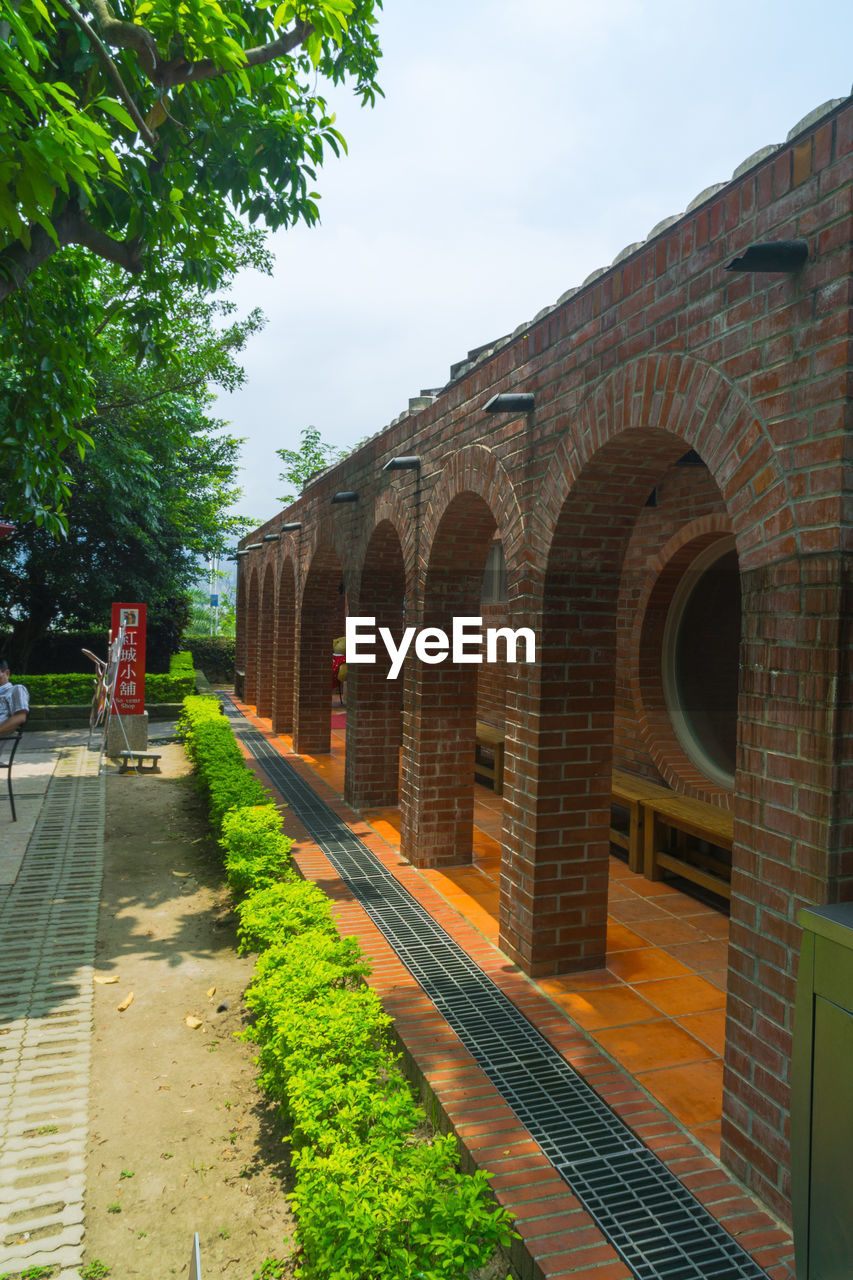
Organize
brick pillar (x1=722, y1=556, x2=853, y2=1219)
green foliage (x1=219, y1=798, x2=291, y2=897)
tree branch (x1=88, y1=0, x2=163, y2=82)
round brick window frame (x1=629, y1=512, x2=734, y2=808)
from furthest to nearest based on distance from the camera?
round brick window frame (x1=629, y1=512, x2=734, y2=808)
green foliage (x1=219, y1=798, x2=291, y2=897)
tree branch (x1=88, y1=0, x2=163, y2=82)
brick pillar (x1=722, y1=556, x2=853, y2=1219)

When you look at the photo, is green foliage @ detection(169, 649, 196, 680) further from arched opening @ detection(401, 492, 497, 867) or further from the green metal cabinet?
the green metal cabinet

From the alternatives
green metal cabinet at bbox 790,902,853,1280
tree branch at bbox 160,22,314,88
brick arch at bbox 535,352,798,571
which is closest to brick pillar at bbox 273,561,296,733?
tree branch at bbox 160,22,314,88

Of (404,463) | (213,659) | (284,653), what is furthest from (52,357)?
(213,659)

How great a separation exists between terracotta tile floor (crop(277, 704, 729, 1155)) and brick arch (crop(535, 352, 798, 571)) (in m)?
2.32

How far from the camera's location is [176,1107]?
3662 millimetres

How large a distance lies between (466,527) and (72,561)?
43.8 feet

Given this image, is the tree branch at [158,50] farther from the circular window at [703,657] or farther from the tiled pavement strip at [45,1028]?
the tiled pavement strip at [45,1028]

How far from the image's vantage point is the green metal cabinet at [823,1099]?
2.05 m

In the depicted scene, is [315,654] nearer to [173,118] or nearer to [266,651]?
[266,651]

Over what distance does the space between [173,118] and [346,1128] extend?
5.64 metres

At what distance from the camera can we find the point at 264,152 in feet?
18.5

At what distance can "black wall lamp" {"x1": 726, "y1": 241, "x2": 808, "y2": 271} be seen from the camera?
2625mm

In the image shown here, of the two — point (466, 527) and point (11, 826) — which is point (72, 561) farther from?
point (466, 527)

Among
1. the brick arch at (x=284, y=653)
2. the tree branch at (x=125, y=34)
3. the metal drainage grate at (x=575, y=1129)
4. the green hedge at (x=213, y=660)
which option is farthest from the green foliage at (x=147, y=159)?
the green hedge at (x=213, y=660)
